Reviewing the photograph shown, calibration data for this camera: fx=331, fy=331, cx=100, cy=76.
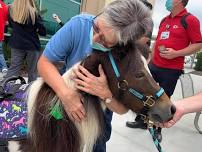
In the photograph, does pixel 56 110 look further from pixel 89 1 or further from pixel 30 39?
pixel 89 1

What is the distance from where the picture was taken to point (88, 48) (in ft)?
6.37

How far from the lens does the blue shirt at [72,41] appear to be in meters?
1.95

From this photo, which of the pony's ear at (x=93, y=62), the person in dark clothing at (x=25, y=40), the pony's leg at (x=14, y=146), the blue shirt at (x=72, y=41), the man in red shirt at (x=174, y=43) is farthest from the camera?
the person in dark clothing at (x=25, y=40)

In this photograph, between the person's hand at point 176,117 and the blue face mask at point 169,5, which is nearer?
the person's hand at point 176,117

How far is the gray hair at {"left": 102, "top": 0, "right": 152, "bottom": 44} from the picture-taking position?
1.54 meters

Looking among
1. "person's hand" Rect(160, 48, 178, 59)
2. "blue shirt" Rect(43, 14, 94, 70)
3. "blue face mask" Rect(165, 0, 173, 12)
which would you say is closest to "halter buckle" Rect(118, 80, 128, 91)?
"blue shirt" Rect(43, 14, 94, 70)

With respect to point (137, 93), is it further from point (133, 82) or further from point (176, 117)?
point (176, 117)

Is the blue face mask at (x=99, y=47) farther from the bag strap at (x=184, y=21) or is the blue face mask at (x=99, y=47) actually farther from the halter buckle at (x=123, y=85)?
the bag strap at (x=184, y=21)

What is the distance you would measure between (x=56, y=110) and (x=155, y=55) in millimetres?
2658

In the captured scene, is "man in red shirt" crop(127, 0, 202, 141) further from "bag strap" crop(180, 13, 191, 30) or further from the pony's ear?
the pony's ear

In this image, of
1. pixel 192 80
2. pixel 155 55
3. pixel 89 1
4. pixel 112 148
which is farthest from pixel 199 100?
pixel 89 1

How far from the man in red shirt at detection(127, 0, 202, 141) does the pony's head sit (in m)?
2.33

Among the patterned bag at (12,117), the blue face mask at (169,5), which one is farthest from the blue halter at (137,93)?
the blue face mask at (169,5)

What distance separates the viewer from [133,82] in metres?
1.60
